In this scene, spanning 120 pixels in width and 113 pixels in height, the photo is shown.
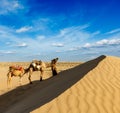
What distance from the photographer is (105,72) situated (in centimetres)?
1135

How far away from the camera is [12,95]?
50.1ft

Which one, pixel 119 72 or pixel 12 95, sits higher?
pixel 119 72

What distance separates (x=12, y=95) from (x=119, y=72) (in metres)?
6.21

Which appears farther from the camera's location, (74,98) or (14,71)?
(14,71)

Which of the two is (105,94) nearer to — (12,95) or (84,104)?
(84,104)

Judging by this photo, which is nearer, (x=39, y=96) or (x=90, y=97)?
(x=90, y=97)

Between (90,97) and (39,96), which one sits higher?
(90,97)

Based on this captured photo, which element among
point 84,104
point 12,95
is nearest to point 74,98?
point 84,104

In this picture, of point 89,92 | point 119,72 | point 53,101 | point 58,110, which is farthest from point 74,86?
point 119,72

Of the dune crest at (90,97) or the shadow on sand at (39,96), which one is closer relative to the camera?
the dune crest at (90,97)

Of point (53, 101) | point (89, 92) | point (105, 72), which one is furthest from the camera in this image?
point (105, 72)

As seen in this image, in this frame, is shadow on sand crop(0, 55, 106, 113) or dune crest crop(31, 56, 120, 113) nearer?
dune crest crop(31, 56, 120, 113)

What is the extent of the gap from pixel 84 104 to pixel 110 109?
69 centimetres

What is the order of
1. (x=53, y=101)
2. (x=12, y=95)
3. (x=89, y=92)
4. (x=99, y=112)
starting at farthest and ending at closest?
(x=12, y=95)
(x=89, y=92)
(x=53, y=101)
(x=99, y=112)
